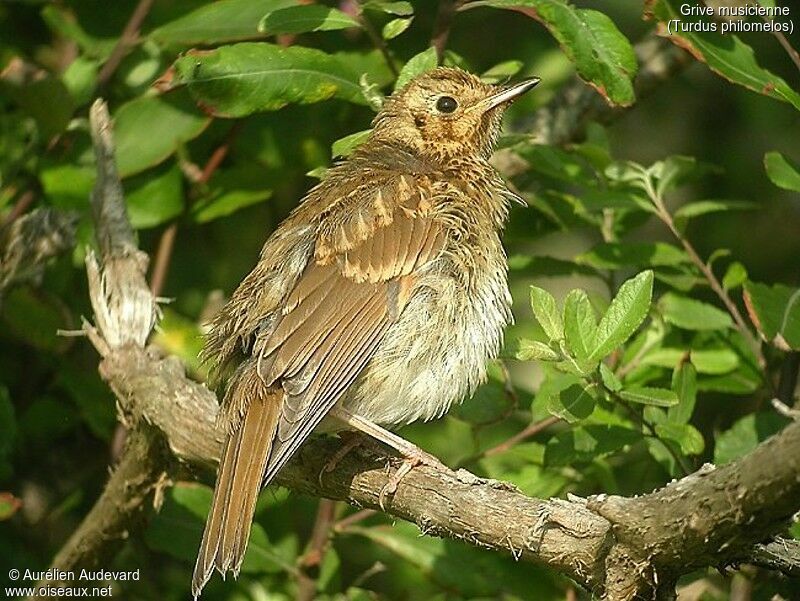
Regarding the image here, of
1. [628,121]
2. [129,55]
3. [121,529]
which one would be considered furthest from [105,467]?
[628,121]

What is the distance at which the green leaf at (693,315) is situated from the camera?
4.55m

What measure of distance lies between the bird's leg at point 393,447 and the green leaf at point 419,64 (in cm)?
127

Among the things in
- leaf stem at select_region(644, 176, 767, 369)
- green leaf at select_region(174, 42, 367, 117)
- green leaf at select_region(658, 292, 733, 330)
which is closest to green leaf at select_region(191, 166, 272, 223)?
green leaf at select_region(174, 42, 367, 117)

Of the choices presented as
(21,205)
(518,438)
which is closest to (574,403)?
(518,438)

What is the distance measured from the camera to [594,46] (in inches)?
168

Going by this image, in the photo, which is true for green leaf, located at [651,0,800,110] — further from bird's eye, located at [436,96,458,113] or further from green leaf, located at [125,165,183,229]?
green leaf, located at [125,165,183,229]

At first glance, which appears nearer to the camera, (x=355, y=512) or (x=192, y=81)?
(x=192, y=81)

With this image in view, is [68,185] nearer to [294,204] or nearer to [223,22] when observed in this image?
[223,22]

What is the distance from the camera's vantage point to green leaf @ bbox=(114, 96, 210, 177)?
16.9 feet

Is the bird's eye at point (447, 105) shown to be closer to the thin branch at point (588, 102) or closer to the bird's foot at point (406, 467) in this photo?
the thin branch at point (588, 102)

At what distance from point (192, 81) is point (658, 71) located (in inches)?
94.0

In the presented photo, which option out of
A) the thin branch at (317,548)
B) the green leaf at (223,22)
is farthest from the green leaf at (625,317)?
the green leaf at (223,22)

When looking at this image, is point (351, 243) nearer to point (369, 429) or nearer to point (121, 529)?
point (369, 429)

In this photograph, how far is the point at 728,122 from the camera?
7145 mm
